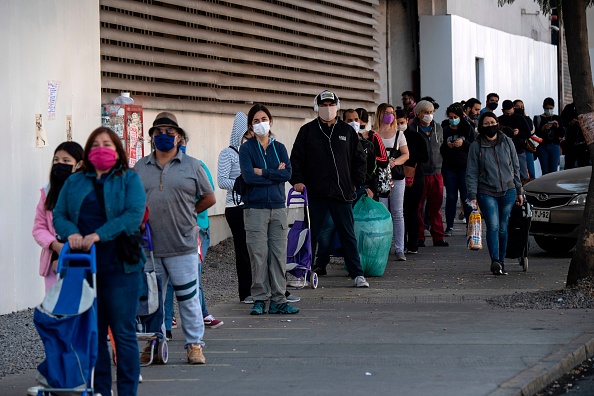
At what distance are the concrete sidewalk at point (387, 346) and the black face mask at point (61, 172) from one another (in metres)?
1.43

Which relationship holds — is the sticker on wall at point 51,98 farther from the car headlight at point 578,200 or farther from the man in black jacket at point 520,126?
the man in black jacket at point 520,126

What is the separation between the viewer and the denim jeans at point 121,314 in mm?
7168

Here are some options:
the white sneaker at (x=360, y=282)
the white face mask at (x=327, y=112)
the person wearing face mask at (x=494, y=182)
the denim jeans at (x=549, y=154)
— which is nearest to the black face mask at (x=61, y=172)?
the white face mask at (x=327, y=112)

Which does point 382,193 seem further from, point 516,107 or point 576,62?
point 516,107

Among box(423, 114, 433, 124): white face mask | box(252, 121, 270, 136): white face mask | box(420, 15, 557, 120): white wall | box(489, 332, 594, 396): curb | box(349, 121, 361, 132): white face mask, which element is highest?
box(420, 15, 557, 120): white wall

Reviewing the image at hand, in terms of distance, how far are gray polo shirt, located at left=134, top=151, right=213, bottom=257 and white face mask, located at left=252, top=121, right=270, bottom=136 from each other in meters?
2.22

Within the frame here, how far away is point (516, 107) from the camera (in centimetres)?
2414

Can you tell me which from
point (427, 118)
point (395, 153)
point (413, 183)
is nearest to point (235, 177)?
point (395, 153)

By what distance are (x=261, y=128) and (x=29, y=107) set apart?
2215 mm

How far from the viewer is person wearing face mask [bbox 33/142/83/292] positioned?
7.78 m

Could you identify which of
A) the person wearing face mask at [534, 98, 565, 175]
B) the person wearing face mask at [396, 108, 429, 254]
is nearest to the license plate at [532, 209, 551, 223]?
the person wearing face mask at [396, 108, 429, 254]

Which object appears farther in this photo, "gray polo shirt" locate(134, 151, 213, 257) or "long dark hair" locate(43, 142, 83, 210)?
"gray polo shirt" locate(134, 151, 213, 257)

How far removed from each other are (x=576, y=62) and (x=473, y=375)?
201 inches

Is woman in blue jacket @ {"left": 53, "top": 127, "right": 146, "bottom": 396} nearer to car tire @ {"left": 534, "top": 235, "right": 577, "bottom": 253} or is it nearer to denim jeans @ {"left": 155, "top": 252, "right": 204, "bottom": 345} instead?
denim jeans @ {"left": 155, "top": 252, "right": 204, "bottom": 345}
